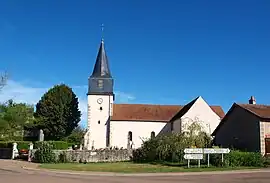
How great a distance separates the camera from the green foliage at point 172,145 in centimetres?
2767

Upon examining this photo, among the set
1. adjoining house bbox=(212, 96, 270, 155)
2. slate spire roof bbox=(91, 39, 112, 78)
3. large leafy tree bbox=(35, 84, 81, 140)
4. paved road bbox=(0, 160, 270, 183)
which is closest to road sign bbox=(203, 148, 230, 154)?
adjoining house bbox=(212, 96, 270, 155)

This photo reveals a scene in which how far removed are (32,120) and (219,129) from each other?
Result: 114 ft

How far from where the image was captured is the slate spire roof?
53875 mm

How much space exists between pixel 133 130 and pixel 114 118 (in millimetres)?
3425

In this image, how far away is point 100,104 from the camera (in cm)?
5303

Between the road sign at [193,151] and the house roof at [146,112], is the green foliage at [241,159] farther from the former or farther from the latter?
the house roof at [146,112]

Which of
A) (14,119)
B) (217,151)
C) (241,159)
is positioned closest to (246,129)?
(241,159)

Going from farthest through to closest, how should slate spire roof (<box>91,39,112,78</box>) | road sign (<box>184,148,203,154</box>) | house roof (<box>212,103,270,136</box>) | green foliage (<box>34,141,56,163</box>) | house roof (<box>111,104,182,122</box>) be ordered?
slate spire roof (<box>91,39,112,78</box>) < house roof (<box>111,104,182,122</box>) < green foliage (<box>34,141,56,163</box>) < house roof (<box>212,103,270,136</box>) < road sign (<box>184,148,203,154</box>)

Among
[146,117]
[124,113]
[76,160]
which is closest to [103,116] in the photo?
[124,113]

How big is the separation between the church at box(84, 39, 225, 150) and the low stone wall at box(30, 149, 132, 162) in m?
18.7

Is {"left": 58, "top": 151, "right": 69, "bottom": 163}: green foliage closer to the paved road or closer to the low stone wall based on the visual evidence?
the low stone wall

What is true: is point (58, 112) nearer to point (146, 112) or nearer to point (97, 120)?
point (97, 120)

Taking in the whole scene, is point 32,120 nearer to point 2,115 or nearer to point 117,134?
point 2,115

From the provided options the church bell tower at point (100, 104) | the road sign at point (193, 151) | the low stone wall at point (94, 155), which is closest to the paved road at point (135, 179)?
the road sign at point (193, 151)
